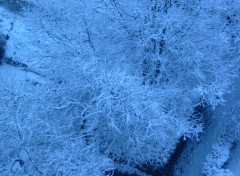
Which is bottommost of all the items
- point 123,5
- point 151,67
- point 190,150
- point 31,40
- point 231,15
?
point 190,150

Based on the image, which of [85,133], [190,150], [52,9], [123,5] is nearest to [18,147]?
[85,133]

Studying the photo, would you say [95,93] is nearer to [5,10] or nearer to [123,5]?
[123,5]

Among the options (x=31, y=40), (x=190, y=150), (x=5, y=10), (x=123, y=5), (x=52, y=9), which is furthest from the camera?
(x=5, y=10)

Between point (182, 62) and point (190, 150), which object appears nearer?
point (182, 62)

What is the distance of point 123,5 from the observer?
8188mm

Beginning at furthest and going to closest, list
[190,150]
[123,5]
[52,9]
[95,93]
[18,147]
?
[190,150] < [52,9] < [123,5] < [95,93] < [18,147]

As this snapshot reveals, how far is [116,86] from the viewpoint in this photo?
7328 mm

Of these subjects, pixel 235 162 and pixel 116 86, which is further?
pixel 235 162

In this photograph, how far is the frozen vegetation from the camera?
7305 millimetres

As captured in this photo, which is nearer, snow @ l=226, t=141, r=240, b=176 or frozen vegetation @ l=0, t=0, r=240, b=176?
frozen vegetation @ l=0, t=0, r=240, b=176

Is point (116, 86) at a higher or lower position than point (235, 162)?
higher

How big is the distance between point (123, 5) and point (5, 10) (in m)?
6.27

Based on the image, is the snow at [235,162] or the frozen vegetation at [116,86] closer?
the frozen vegetation at [116,86]

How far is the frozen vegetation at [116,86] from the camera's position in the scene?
24.0ft
